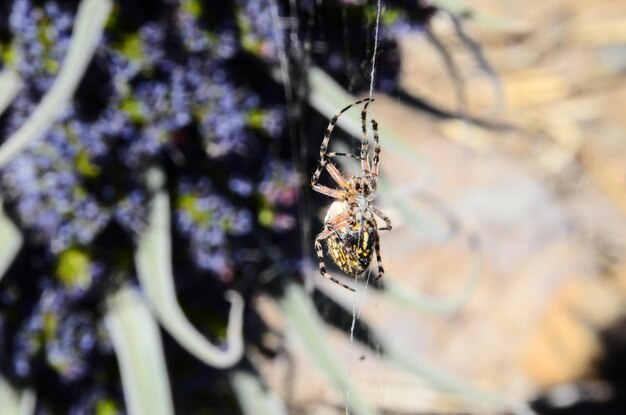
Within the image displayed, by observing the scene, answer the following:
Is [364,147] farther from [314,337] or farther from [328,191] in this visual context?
[314,337]

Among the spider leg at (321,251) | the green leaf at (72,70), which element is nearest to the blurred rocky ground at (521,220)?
the spider leg at (321,251)

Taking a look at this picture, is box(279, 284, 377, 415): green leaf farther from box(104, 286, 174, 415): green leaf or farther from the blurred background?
box(104, 286, 174, 415): green leaf

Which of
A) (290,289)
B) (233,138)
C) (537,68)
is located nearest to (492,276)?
(537,68)

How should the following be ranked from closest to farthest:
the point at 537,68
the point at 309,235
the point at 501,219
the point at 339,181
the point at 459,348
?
the point at 339,181 → the point at 309,235 → the point at 459,348 → the point at 501,219 → the point at 537,68

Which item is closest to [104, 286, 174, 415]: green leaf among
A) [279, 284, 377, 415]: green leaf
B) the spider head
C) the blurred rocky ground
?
[279, 284, 377, 415]: green leaf

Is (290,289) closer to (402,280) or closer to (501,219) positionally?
(402,280)

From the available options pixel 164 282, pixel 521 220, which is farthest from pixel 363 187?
pixel 521 220
